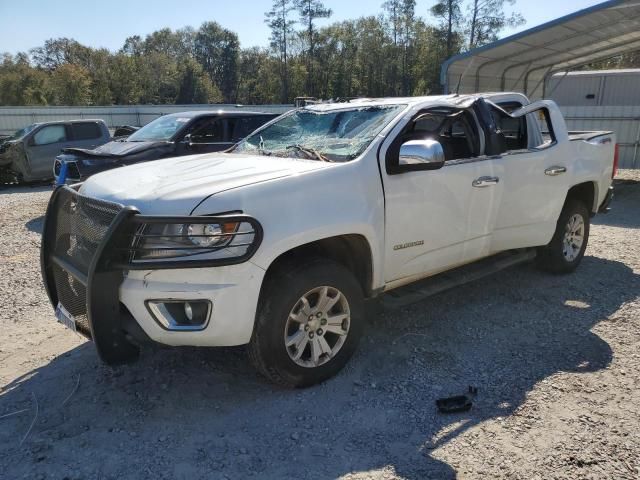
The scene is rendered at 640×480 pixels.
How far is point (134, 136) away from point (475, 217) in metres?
7.23

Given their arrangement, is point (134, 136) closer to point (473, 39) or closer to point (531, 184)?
point (531, 184)

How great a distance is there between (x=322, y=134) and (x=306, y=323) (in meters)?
1.63

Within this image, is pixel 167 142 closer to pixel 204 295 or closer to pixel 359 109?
pixel 359 109

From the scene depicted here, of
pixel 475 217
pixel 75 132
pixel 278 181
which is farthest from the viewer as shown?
pixel 75 132

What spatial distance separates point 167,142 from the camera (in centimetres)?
882

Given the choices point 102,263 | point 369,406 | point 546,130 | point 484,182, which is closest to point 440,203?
point 484,182

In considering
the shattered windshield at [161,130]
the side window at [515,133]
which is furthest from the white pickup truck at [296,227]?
the shattered windshield at [161,130]

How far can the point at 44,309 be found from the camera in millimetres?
5020

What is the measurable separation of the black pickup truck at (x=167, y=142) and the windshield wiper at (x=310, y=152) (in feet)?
16.9

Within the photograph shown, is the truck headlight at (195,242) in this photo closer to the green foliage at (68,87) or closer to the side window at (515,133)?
the side window at (515,133)

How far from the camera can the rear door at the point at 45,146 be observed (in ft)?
44.7

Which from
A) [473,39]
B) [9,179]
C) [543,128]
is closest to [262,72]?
[473,39]

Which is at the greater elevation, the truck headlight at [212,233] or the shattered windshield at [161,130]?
the shattered windshield at [161,130]

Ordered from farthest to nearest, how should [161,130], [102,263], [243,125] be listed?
[243,125] → [161,130] → [102,263]
